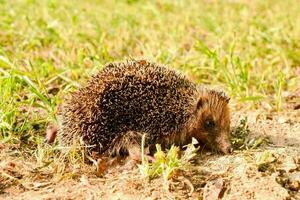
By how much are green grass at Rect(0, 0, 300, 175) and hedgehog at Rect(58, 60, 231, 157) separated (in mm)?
436

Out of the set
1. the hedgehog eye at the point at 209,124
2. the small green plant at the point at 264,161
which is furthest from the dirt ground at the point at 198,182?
the hedgehog eye at the point at 209,124

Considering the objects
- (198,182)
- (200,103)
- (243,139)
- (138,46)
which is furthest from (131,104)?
(138,46)

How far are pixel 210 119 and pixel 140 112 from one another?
0.65 meters

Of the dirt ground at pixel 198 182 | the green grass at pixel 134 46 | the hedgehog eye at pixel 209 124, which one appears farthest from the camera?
the green grass at pixel 134 46

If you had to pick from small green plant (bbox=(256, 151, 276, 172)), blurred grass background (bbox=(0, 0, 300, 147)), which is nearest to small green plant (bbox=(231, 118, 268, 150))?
small green plant (bbox=(256, 151, 276, 172))

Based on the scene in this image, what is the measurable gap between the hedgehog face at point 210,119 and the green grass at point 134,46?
74 centimetres

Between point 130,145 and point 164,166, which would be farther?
point 130,145

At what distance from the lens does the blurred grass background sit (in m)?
A: 5.62

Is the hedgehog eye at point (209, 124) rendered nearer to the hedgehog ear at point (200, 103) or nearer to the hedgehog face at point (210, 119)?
the hedgehog face at point (210, 119)

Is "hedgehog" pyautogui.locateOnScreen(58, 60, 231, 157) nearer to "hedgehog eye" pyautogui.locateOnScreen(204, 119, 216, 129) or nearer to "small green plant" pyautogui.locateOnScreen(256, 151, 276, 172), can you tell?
"hedgehog eye" pyautogui.locateOnScreen(204, 119, 216, 129)

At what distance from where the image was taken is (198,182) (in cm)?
427

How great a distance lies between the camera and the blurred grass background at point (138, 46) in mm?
5621

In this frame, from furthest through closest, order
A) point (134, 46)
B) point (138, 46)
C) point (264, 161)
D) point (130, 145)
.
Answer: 1. point (134, 46)
2. point (138, 46)
3. point (130, 145)
4. point (264, 161)

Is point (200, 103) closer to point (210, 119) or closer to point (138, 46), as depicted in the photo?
point (210, 119)
